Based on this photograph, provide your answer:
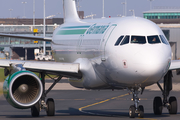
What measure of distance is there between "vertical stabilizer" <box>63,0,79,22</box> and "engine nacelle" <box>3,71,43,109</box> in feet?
35.2

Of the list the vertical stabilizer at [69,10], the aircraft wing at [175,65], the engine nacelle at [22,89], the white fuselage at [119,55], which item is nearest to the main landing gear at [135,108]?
the white fuselage at [119,55]

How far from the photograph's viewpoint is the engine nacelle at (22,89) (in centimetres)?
1727

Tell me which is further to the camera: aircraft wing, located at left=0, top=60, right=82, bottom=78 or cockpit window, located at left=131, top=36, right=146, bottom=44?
aircraft wing, located at left=0, top=60, right=82, bottom=78

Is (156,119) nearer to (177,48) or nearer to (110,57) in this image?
(110,57)

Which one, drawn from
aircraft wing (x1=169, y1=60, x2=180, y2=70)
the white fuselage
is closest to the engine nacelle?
the white fuselage

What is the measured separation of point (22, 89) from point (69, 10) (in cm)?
1260

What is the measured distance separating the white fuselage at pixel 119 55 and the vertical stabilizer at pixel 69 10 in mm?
6320

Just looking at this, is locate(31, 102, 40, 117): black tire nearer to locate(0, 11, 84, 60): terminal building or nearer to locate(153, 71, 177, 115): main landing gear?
locate(153, 71, 177, 115): main landing gear

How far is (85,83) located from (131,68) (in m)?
4.01

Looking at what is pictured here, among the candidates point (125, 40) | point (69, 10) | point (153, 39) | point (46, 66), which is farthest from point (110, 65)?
point (69, 10)

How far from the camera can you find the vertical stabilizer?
28781mm

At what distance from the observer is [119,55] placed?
17.0 m

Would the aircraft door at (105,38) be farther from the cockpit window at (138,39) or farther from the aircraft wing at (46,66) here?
the aircraft wing at (46,66)

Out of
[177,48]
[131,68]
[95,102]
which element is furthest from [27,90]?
[177,48]
